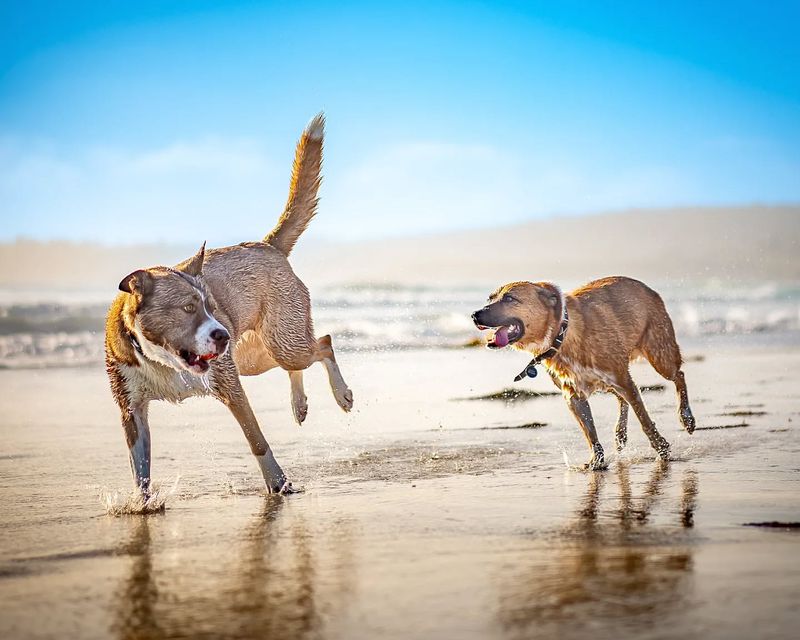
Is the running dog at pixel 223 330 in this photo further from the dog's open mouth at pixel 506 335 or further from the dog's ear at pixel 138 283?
the dog's open mouth at pixel 506 335

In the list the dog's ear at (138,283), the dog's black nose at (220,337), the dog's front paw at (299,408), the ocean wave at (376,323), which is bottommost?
the dog's front paw at (299,408)

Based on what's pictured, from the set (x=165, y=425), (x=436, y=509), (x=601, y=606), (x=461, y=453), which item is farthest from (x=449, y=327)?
(x=601, y=606)

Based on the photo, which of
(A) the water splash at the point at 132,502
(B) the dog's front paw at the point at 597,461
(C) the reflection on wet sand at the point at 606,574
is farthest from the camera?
(B) the dog's front paw at the point at 597,461

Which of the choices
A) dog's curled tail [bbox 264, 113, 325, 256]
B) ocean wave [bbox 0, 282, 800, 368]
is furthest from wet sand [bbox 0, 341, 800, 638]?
ocean wave [bbox 0, 282, 800, 368]

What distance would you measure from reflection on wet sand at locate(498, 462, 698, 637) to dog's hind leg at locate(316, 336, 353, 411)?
117 inches

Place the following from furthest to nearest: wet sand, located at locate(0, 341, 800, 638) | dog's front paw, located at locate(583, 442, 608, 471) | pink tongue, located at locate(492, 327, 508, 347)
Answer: pink tongue, located at locate(492, 327, 508, 347) < dog's front paw, located at locate(583, 442, 608, 471) < wet sand, located at locate(0, 341, 800, 638)

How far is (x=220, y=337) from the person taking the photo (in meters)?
5.77

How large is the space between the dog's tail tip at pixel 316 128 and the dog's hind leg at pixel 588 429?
2.94 metres

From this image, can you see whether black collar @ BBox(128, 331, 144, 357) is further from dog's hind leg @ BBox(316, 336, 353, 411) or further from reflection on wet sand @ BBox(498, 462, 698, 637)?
reflection on wet sand @ BBox(498, 462, 698, 637)

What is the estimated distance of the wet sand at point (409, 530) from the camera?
335 centimetres

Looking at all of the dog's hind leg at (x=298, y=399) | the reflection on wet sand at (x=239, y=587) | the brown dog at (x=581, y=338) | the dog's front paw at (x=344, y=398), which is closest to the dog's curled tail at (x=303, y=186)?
the dog's hind leg at (x=298, y=399)

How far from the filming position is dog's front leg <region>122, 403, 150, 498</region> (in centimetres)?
612

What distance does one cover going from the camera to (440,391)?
11.5 metres

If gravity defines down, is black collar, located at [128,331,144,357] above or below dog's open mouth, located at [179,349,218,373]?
above
